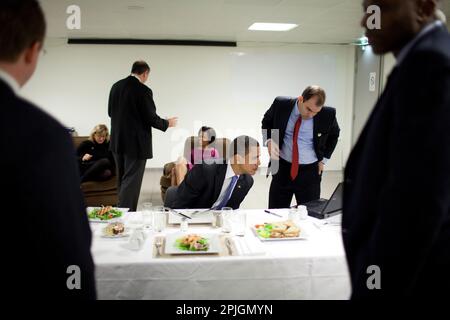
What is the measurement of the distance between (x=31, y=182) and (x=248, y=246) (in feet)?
3.77

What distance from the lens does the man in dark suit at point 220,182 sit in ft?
7.94

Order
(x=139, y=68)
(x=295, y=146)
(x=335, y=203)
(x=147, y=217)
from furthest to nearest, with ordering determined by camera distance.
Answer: (x=139, y=68)
(x=295, y=146)
(x=335, y=203)
(x=147, y=217)

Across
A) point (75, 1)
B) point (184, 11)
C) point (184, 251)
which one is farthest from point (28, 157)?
point (184, 11)

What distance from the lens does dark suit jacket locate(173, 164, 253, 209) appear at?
2439mm

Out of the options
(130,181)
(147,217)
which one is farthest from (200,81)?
(147,217)

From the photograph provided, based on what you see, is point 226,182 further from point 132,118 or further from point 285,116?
point 132,118

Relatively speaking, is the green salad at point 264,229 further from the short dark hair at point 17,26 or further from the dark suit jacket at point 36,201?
the short dark hair at point 17,26

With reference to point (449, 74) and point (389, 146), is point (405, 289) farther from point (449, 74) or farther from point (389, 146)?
point (449, 74)

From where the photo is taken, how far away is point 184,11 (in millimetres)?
4578

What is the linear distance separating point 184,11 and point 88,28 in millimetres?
1844

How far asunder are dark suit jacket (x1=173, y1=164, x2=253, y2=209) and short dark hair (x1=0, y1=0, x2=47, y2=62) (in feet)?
5.51

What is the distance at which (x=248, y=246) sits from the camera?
5.73 feet

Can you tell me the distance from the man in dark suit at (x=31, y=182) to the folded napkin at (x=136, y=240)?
2.92 ft

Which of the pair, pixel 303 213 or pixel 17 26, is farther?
pixel 303 213
